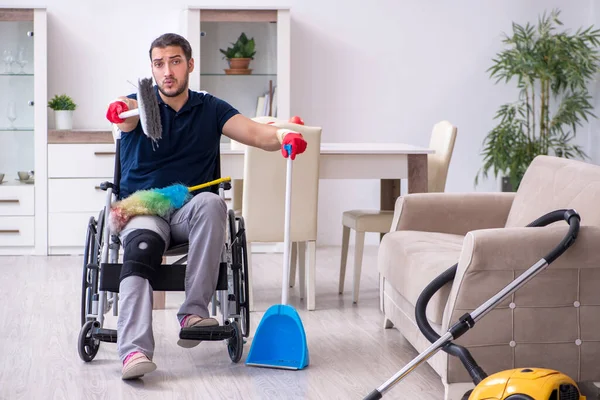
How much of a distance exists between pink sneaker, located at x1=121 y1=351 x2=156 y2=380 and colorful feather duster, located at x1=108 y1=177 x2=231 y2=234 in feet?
1.54

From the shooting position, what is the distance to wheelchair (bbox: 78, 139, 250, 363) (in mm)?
2938

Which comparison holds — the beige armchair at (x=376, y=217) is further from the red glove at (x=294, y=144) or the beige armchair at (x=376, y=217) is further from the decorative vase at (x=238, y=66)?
Answer: the decorative vase at (x=238, y=66)

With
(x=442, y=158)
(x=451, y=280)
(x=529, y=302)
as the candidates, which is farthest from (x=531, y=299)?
(x=442, y=158)

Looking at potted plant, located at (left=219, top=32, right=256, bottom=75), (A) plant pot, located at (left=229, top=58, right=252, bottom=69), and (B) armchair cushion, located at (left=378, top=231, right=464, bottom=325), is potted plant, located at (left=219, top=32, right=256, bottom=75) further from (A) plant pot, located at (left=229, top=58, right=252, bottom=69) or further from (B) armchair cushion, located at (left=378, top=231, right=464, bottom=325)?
(B) armchair cushion, located at (left=378, top=231, right=464, bottom=325)

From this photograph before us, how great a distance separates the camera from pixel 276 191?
12.6ft

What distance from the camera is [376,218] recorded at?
4156mm

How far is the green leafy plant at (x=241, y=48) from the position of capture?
5594 millimetres

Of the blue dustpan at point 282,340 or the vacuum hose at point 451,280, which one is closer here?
the vacuum hose at point 451,280

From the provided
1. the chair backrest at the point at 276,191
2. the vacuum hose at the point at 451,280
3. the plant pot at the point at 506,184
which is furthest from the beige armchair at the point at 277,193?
the plant pot at the point at 506,184

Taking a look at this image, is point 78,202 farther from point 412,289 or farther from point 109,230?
point 412,289

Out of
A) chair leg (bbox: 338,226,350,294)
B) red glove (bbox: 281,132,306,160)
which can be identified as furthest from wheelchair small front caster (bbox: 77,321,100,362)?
chair leg (bbox: 338,226,350,294)

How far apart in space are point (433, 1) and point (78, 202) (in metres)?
2.69

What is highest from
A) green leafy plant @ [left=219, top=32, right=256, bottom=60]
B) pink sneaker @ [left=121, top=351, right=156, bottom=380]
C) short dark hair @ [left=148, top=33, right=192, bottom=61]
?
green leafy plant @ [left=219, top=32, right=256, bottom=60]

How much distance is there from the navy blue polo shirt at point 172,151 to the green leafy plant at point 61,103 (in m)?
2.39
